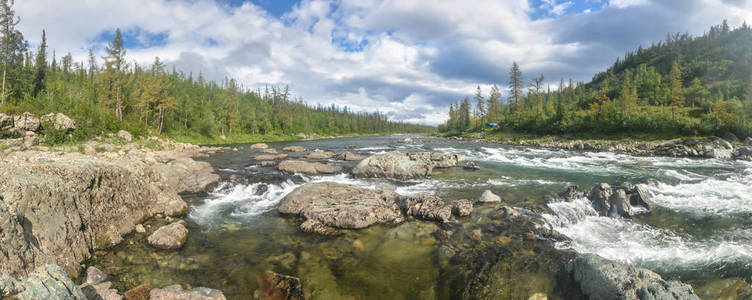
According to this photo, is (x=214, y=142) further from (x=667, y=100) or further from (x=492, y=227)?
(x=667, y=100)

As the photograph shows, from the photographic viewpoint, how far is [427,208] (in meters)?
12.1

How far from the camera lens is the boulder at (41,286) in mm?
3467

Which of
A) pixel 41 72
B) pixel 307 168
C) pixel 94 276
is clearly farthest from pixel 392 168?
pixel 41 72

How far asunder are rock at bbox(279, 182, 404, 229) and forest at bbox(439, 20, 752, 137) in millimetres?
58253

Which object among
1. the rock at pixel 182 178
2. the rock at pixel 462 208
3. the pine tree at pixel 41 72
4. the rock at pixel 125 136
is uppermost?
the pine tree at pixel 41 72

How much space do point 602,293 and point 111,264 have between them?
12479 millimetres

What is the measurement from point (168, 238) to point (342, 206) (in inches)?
242

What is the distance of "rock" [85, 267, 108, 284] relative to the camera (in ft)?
22.4

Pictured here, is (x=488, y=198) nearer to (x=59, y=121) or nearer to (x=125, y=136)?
(x=59, y=121)

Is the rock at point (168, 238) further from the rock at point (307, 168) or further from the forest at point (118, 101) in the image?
the forest at point (118, 101)

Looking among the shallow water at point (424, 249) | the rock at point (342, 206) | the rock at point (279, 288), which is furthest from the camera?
the rock at point (342, 206)

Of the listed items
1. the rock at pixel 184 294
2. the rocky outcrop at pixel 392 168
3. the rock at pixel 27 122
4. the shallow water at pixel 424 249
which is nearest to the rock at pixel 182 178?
the shallow water at pixel 424 249

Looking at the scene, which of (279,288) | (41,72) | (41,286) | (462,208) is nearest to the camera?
(41,286)

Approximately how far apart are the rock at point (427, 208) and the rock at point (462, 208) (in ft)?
0.77
